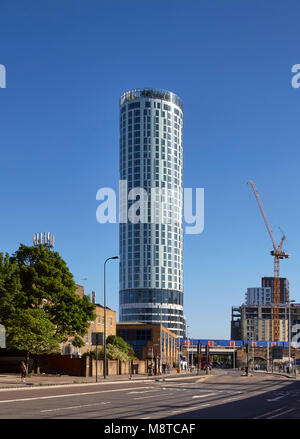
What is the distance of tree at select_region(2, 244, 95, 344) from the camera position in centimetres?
6053

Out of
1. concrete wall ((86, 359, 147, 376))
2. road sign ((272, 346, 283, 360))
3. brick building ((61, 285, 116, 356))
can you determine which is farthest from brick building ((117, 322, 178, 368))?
concrete wall ((86, 359, 147, 376))

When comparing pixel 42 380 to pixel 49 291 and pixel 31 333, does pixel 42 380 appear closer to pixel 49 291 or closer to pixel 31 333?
pixel 31 333

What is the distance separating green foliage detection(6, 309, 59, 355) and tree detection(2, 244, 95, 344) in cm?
257

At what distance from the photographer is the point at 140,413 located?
2248 cm

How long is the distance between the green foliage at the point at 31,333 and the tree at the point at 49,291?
257cm

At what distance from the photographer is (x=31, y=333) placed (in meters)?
54.2

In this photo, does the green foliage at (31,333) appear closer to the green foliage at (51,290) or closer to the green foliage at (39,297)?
the green foliage at (39,297)

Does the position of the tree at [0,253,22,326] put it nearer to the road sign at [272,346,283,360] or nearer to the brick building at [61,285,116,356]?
the brick building at [61,285,116,356]

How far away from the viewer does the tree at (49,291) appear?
60.5 m

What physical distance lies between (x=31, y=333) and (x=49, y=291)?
25.6 feet
